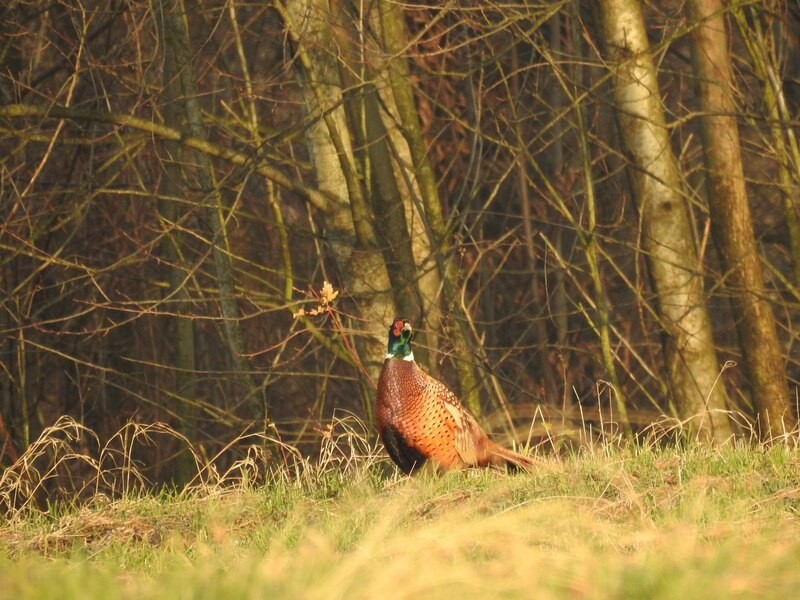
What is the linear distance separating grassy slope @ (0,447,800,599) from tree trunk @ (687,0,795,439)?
3.93 metres

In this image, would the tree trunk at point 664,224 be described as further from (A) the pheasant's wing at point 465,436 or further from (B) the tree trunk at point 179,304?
(B) the tree trunk at point 179,304

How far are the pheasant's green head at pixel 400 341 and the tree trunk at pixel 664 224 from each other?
3119 mm

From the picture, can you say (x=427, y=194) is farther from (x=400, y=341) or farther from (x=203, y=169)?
(x=400, y=341)

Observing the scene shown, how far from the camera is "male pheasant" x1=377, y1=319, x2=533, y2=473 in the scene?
6.79m

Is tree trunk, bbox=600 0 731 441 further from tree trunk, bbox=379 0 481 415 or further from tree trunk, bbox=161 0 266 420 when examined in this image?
tree trunk, bbox=161 0 266 420

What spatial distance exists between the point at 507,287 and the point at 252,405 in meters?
6.28

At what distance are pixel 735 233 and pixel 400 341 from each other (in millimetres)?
3753

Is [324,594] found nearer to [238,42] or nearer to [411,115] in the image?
[411,115]

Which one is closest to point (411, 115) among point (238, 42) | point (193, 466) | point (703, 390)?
point (238, 42)

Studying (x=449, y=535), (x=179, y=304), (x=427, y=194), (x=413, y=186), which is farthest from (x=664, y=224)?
(x=449, y=535)

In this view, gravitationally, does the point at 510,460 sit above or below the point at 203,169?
below

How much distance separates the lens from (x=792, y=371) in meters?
15.1

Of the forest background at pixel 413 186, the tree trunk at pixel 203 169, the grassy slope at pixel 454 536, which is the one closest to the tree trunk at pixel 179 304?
the forest background at pixel 413 186

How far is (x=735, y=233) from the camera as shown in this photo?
9852mm
